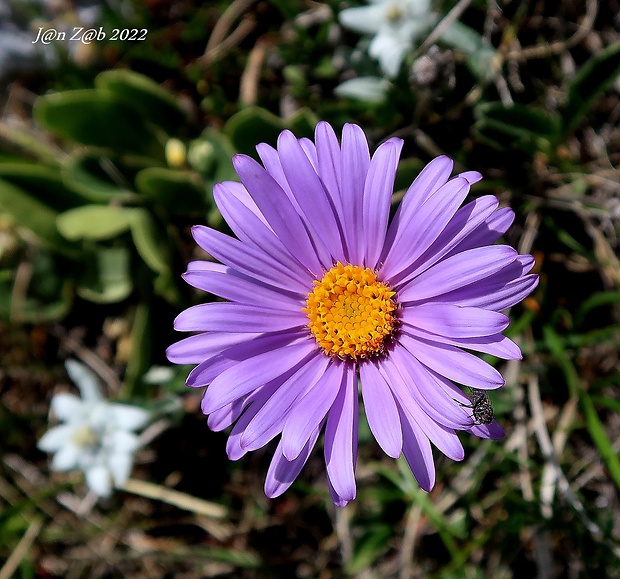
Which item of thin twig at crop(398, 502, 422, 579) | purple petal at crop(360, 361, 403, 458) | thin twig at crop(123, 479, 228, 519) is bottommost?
Result: thin twig at crop(398, 502, 422, 579)

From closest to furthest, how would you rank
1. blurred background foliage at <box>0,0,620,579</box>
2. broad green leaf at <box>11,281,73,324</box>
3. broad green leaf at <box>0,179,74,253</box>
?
blurred background foliage at <box>0,0,620,579</box> → broad green leaf at <box>0,179,74,253</box> → broad green leaf at <box>11,281,73,324</box>

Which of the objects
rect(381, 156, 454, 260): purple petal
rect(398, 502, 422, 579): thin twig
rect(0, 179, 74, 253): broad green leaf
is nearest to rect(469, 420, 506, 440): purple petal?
rect(381, 156, 454, 260): purple petal

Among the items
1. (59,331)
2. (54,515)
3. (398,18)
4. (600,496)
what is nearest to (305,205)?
(398,18)

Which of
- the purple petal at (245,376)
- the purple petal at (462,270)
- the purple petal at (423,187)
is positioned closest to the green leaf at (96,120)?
the purple petal at (245,376)

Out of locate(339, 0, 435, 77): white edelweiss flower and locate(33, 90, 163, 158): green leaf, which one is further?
locate(33, 90, 163, 158): green leaf

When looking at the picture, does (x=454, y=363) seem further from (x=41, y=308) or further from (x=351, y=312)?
(x=41, y=308)

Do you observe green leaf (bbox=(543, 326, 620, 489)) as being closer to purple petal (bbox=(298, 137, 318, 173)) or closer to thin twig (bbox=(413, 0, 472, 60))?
thin twig (bbox=(413, 0, 472, 60))
